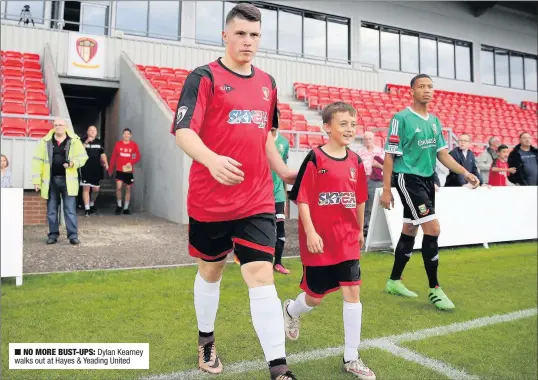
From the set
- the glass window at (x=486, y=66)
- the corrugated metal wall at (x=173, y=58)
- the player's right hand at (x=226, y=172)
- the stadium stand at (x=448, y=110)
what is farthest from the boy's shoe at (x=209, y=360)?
the glass window at (x=486, y=66)

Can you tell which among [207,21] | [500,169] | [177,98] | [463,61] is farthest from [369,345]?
[463,61]

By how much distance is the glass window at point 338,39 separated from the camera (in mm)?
21344

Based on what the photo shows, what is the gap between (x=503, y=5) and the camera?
26.2 meters

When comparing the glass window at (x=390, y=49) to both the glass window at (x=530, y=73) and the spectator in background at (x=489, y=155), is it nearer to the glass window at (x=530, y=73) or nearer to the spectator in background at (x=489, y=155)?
the glass window at (x=530, y=73)

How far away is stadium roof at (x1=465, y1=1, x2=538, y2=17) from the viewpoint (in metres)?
24.8

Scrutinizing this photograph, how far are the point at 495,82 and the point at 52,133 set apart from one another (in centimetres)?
2659

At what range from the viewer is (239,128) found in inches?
93.8

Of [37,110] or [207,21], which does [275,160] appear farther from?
[207,21]

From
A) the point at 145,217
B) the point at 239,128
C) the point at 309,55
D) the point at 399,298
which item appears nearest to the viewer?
the point at 239,128

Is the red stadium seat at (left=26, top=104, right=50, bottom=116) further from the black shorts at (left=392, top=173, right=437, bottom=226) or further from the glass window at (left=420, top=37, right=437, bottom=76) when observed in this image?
the glass window at (left=420, top=37, right=437, bottom=76)

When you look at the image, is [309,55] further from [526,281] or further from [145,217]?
[526,281]

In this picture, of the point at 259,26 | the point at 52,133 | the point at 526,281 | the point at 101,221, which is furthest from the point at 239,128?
the point at 101,221

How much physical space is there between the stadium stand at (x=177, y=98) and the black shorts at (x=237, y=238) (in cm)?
841

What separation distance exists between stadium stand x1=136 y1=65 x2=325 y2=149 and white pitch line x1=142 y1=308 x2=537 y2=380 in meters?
7.51
